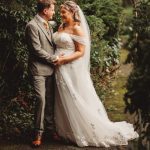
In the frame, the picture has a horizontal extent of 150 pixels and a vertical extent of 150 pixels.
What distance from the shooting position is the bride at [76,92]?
8789 millimetres

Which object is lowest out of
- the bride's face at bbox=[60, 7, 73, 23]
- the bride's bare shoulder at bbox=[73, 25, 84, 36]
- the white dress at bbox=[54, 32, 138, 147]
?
the white dress at bbox=[54, 32, 138, 147]

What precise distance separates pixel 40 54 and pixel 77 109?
1.08 metres

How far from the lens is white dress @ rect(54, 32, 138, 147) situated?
8.78m

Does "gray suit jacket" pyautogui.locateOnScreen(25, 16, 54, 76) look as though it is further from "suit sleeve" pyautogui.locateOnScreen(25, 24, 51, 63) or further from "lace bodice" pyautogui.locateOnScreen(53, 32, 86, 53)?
"lace bodice" pyautogui.locateOnScreen(53, 32, 86, 53)

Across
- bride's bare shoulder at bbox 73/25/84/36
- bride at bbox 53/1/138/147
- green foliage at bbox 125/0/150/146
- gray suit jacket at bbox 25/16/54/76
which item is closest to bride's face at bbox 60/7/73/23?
bride at bbox 53/1/138/147

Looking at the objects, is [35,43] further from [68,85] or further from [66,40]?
[68,85]

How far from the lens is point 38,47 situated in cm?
852

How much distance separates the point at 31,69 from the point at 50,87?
1.66 ft

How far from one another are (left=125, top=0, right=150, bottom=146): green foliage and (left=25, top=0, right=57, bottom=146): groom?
229cm

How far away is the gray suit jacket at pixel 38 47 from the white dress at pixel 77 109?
243 mm

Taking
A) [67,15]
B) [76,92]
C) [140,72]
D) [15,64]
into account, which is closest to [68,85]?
[76,92]

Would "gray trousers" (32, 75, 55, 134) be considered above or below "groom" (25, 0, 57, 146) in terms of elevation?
below

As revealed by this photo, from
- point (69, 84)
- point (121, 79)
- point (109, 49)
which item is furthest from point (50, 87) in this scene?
point (121, 79)

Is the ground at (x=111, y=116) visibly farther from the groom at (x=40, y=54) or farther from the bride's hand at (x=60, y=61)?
the bride's hand at (x=60, y=61)
